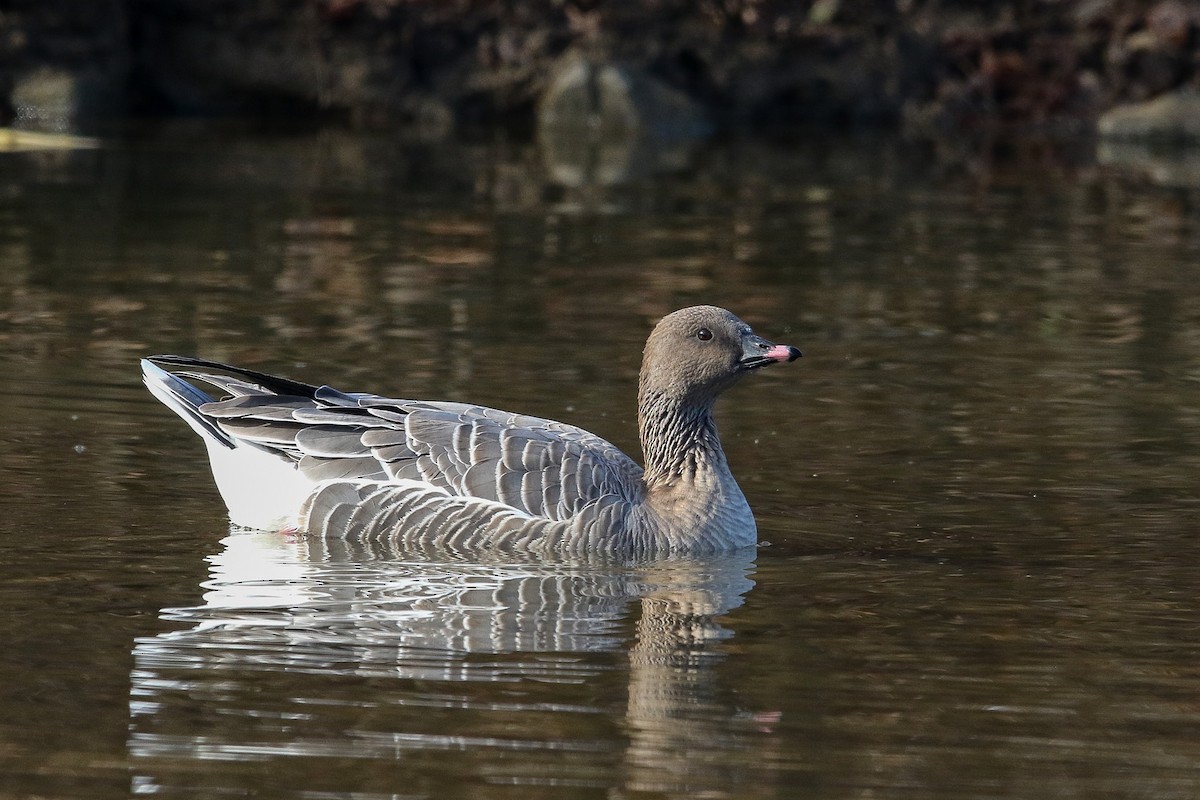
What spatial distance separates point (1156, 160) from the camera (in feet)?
86.1

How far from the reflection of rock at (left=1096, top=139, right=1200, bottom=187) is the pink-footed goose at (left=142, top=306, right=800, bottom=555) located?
605 inches

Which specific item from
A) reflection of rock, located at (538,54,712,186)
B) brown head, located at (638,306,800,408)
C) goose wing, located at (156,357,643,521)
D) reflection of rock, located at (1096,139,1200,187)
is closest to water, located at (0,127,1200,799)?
goose wing, located at (156,357,643,521)

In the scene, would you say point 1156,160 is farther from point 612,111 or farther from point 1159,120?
point 612,111

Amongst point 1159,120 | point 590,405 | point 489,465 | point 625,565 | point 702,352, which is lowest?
point 625,565

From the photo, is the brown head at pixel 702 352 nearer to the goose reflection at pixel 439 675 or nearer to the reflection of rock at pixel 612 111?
the goose reflection at pixel 439 675

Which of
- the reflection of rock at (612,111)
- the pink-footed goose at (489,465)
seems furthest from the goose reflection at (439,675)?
the reflection of rock at (612,111)

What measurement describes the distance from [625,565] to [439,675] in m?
1.99

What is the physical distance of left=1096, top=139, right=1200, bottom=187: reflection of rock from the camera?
78.4 ft

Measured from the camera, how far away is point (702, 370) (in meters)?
9.09

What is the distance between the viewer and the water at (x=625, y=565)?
6.01 m

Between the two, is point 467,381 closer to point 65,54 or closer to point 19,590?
point 19,590

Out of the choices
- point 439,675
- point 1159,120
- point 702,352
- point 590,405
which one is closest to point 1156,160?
point 1159,120

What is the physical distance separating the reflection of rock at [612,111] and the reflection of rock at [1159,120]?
5622 millimetres

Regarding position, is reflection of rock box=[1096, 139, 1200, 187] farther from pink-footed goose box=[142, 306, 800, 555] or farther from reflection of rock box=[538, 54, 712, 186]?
pink-footed goose box=[142, 306, 800, 555]
